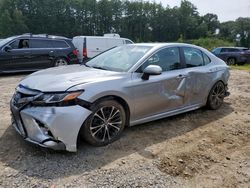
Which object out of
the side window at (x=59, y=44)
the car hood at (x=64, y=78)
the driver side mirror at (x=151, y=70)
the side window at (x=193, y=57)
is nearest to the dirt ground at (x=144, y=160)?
the car hood at (x=64, y=78)

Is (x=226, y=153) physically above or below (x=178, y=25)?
below

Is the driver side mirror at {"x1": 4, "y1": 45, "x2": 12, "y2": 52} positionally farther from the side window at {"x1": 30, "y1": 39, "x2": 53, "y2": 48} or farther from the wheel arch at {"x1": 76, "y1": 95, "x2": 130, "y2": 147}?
the wheel arch at {"x1": 76, "y1": 95, "x2": 130, "y2": 147}

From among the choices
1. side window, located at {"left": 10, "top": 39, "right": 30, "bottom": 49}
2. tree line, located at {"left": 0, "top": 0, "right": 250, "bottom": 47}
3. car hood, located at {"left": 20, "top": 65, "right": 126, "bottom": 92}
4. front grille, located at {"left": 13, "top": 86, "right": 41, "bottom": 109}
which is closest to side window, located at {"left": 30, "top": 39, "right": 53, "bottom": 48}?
side window, located at {"left": 10, "top": 39, "right": 30, "bottom": 49}

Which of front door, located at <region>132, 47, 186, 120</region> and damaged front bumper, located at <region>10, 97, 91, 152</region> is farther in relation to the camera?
front door, located at <region>132, 47, 186, 120</region>

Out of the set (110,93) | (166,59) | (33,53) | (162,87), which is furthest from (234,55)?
(110,93)

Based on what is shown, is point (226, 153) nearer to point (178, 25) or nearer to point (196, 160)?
point (196, 160)

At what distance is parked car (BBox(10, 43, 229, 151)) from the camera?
11.4ft

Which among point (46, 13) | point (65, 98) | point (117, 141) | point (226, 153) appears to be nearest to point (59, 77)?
point (65, 98)

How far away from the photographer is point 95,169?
3.34 m

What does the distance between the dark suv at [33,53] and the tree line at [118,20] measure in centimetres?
5960

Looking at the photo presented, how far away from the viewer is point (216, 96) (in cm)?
589

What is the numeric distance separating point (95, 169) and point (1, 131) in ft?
6.13

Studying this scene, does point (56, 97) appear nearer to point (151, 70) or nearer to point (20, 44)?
point (151, 70)

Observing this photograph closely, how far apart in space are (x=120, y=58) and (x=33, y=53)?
683cm
